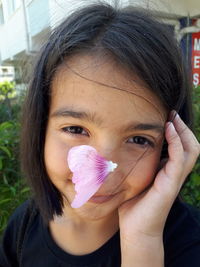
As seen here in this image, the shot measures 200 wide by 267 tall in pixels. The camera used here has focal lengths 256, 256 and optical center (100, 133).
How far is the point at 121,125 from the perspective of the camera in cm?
78

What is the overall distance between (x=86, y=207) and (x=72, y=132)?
27cm

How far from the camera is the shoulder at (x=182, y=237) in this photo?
0.91m

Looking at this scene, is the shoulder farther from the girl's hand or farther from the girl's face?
the girl's face

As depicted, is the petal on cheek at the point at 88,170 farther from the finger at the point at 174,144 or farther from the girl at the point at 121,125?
the finger at the point at 174,144

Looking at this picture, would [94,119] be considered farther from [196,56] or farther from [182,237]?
Result: [196,56]

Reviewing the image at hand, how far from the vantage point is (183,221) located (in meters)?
1.02

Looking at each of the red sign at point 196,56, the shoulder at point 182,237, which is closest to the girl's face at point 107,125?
the shoulder at point 182,237

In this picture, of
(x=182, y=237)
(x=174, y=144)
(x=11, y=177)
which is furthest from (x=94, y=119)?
(x=11, y=177)

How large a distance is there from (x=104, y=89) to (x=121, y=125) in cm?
12

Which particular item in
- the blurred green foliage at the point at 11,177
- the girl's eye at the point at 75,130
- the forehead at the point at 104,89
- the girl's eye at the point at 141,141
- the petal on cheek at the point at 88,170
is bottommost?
the blurred green foliage at the point at 11,177

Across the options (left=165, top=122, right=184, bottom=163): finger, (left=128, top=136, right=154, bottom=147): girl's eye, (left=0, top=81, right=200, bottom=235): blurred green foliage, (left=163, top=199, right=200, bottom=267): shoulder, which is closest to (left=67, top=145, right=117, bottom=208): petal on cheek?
(left=128, top=136, right=154, bottom=147): girl's eye

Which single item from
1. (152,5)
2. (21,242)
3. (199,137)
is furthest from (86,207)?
(199,137)

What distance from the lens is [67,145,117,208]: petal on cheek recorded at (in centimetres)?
73

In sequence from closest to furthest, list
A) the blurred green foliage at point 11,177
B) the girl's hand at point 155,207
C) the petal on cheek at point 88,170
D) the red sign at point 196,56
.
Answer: the petal on cheek at point 88,170 → the girl's hand at point 155,207 → the blurred green foliage at point 11,177 → the red sign at point 196,56
